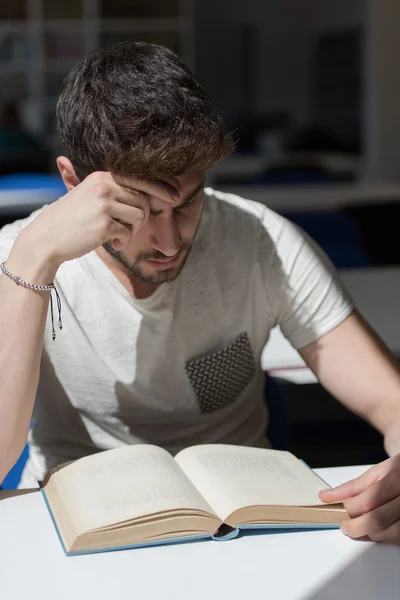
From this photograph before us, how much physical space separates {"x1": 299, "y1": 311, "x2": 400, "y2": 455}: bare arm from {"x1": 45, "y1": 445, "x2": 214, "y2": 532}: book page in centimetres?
38

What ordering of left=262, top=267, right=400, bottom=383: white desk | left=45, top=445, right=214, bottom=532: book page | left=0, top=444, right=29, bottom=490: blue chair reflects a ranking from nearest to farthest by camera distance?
left=45, top=445, right=214, bottom=532: book page → left=0, top=444, right=29, bottom=490: blue chair → left=262, top=267, right=400, bottom=383: white desk

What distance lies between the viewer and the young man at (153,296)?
134 centimetres

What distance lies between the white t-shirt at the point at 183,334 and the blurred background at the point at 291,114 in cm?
35

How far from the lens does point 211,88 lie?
10727mm

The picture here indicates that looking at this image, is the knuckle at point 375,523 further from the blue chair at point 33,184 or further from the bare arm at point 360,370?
the blue chair at point 33,184

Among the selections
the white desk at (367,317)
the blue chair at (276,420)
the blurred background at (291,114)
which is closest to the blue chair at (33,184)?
the blurred background at (291,114)

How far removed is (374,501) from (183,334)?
508 millimetres

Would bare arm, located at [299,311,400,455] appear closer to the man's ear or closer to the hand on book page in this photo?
the hand on book page

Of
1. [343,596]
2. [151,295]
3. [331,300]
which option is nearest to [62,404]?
[151,295]

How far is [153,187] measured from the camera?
4.37ft

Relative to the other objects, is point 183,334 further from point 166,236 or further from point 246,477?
point 246,477

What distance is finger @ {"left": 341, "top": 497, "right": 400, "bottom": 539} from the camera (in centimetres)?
117

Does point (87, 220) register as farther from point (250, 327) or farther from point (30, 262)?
point (250, 327)

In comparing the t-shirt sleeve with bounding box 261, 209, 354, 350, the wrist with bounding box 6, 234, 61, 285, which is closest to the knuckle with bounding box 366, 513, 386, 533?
the t-shirt sleeve with bounding box 261, 209, 354, 350
